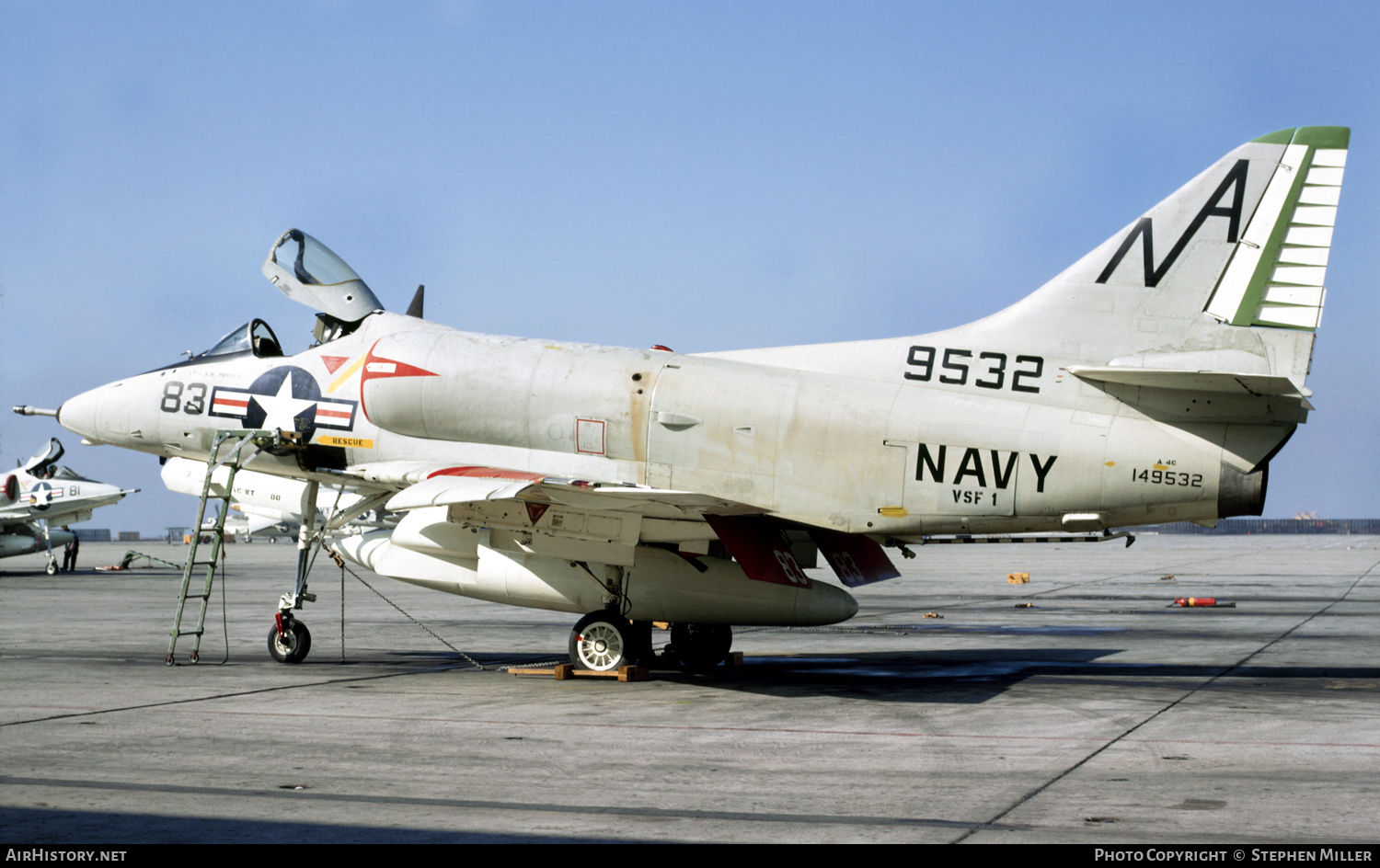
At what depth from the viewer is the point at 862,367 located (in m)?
12.9

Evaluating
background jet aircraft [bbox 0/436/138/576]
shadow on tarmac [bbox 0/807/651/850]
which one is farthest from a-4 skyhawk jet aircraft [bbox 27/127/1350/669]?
background jet aircraft [bbox 0/436/138/576]

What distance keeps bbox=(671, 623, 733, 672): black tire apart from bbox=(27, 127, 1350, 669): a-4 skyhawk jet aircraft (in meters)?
0.05

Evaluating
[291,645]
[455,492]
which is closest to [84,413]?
[291,645]

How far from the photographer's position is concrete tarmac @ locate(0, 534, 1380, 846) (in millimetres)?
6441

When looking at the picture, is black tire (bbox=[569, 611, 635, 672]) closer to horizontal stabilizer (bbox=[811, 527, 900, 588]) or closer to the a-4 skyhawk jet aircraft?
the a-4 skyhawk jet aircraft

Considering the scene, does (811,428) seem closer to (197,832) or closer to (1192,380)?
(1192,380)

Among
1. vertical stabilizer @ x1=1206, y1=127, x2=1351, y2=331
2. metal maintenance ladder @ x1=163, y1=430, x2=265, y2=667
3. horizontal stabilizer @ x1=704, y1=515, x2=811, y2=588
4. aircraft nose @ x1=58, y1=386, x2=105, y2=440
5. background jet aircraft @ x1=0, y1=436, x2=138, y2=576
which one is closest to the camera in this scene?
vertical stabilizer @ x1=1206, y1=127, x2=1351, y2=331

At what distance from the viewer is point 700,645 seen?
570 inches

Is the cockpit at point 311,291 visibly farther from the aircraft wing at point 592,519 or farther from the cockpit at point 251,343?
the aircraft wing at point 592,519

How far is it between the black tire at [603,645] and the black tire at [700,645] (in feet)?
4.33

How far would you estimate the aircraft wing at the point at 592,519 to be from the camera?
11945mm

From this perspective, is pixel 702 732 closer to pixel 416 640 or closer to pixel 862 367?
pixel 862 367

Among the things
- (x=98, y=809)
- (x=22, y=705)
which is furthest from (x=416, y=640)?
(x=98, y=809)

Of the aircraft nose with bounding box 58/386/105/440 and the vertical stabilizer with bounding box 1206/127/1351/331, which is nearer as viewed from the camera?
the vertical stabilizer with bounding box 1206/127/1351/331
